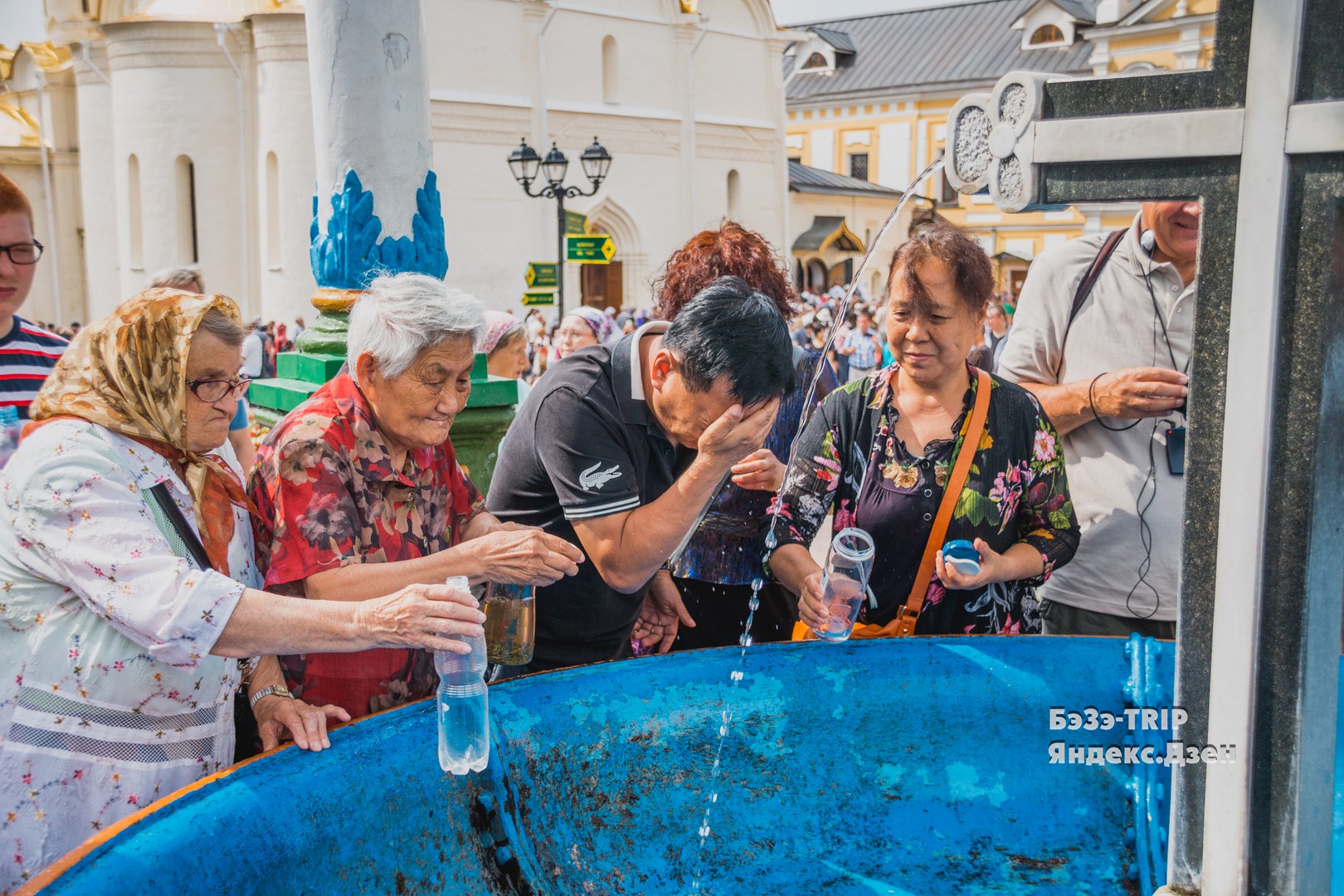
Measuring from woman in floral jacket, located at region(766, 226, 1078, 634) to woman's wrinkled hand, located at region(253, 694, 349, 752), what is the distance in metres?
1.11

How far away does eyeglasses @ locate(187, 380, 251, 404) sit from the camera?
1985 mm

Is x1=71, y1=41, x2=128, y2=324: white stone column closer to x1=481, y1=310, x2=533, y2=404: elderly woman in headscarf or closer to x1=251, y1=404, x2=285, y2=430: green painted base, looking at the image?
x1=251, y1=404, x2=285, y2=430: green painted base

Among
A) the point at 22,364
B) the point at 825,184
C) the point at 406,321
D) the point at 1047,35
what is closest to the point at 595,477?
the point at 406,321

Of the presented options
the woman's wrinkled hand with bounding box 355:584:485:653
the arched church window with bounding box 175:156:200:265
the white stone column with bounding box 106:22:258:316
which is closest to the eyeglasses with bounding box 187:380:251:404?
the woman's wrinkled hand with bounding box 355:584:485:653

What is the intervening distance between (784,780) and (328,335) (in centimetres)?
308

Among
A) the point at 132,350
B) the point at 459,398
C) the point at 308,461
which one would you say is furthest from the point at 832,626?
the point at 132,350

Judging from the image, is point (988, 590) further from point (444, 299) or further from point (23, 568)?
point (23, 568)

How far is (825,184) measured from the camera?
112ft

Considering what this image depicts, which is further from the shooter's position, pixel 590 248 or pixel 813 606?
pixel 590 248

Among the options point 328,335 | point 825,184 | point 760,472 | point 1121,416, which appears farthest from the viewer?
point 825,184

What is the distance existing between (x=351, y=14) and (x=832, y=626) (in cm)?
290

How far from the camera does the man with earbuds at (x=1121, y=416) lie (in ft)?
9.30

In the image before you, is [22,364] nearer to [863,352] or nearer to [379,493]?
[379,493]

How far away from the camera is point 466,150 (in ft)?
76.2
